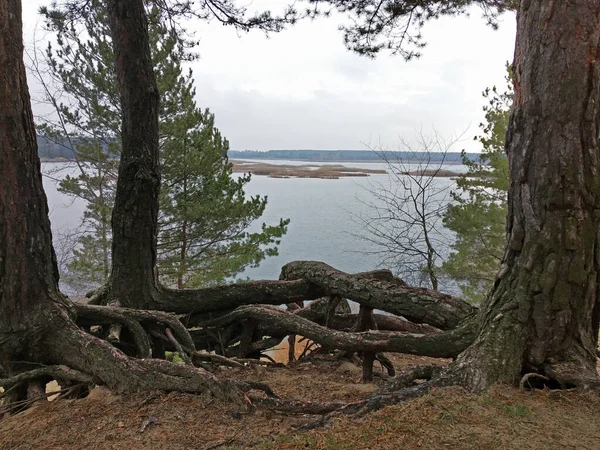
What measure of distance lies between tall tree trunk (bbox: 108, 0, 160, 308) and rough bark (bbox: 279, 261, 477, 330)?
181 cm

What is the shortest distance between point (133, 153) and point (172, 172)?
7.21m

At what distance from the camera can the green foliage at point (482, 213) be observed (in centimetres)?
1077

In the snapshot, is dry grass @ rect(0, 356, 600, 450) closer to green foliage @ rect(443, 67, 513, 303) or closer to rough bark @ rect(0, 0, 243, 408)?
rough bark @ rect(0, 0, 243, 408)

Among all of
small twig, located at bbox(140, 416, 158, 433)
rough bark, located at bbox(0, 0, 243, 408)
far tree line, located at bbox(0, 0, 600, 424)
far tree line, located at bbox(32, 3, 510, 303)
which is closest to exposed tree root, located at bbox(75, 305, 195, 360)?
far tree line, located at bbox(0, 0, 600, 424)

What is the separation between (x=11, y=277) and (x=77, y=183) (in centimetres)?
991

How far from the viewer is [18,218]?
116 inches

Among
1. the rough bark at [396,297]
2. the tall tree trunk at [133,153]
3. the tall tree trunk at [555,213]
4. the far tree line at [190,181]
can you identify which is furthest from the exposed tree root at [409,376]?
the far tree line at [190,181]

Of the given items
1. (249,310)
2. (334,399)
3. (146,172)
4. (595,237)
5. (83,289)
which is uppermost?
(146,172)

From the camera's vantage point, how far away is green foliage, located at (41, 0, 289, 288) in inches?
400

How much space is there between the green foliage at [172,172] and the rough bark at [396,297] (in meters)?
6.53

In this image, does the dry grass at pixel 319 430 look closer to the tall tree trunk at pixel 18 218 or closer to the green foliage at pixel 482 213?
the tall tree trunk at pixel 18 218

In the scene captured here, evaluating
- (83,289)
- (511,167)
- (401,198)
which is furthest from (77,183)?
(511,167)

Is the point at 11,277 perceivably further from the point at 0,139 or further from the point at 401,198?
the point at 401,198

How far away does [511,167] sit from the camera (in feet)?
8.81
